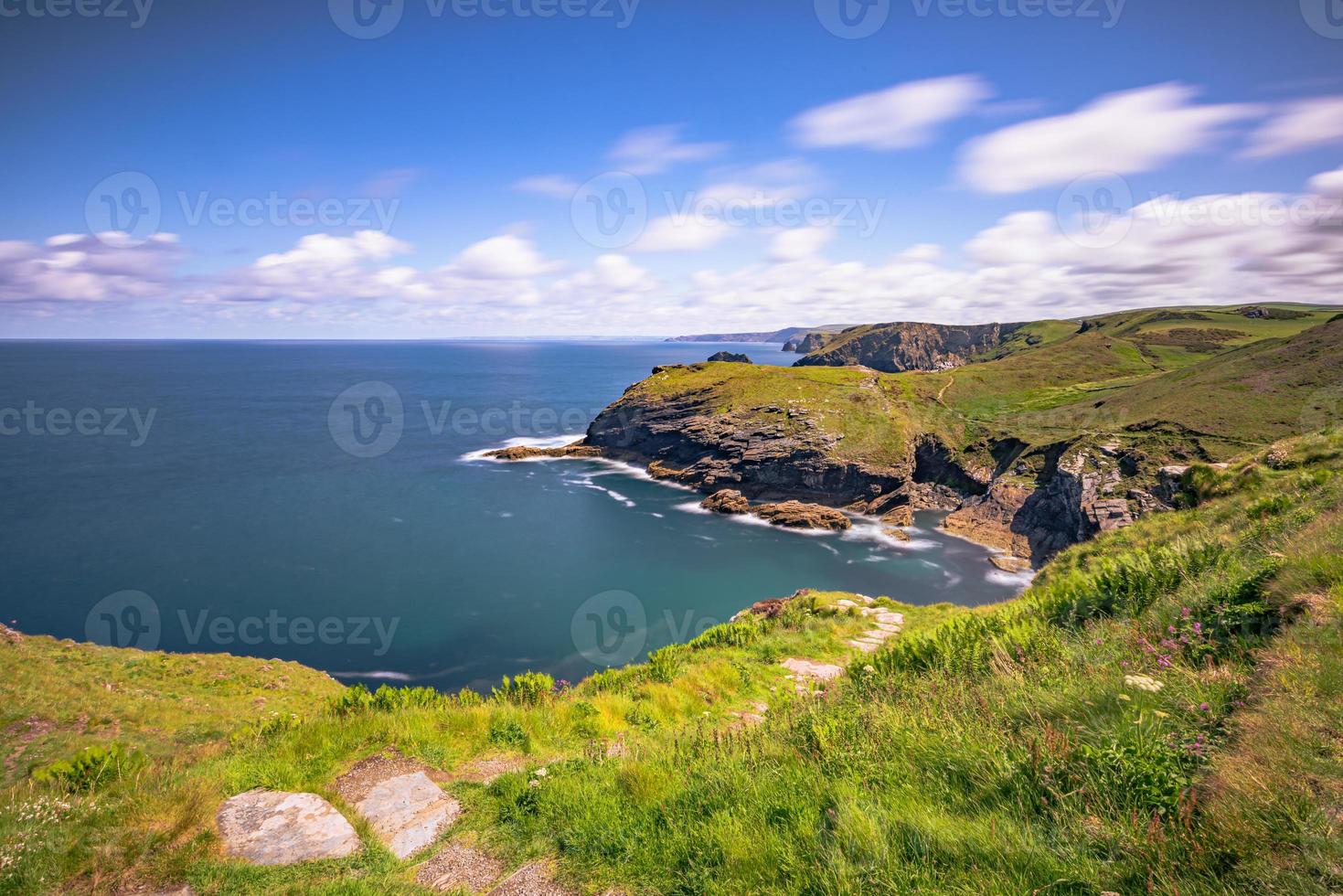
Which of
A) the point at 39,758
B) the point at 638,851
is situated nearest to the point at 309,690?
the point at 39,758

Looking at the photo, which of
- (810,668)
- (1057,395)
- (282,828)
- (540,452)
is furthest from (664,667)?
(1057,395)

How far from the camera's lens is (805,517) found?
205ft

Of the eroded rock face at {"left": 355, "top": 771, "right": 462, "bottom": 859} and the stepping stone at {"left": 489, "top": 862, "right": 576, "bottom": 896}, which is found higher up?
the stepping stone at {"left": 489, "top": 862, "right": 576, "bottom": 896}

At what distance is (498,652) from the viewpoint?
1389 inches

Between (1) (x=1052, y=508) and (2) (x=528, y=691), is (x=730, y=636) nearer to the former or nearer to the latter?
(2) (x=528, y=691)

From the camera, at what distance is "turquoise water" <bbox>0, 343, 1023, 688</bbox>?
119ft

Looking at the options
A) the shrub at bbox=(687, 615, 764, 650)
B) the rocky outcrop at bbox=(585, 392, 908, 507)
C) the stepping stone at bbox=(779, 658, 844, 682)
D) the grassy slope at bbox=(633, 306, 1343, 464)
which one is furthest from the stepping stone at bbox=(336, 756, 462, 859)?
the grassy slope at bbox=(633, 306, 1343, 464)

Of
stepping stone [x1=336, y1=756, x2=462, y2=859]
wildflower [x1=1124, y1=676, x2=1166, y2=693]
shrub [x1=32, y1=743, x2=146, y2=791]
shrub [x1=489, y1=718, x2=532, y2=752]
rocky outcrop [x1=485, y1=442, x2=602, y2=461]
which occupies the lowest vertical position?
rocky outcrop [x1=485, y1=442, x2=602, y2=461]

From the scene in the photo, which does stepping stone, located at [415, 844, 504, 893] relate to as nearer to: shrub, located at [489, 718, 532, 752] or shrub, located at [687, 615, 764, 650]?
shrub, located at [489, 718, 532, 752]

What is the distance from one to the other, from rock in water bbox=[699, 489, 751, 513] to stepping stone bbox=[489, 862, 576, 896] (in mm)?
62107

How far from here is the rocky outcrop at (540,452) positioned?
284 feet

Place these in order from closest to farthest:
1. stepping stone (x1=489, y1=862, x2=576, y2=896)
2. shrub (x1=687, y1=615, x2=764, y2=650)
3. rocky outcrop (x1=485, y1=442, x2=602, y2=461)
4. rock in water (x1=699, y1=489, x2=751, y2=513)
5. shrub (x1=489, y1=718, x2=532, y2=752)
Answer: stepping stone (x1=489, y1=862, x2=576, y2=896)
shrub (x1=489, y1=718, x2=532, y2=752)
shrub (x1=687, y1=615, x2=764, y2=650)
rock in water (x1=699, y1=489, x2=751, y2=513)
rocky outcrop (x1=485, y1=442, x2=602, y2=461)

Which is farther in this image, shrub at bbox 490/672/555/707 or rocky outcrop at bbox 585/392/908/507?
rocky outcrop at bbox 585/392/908/507

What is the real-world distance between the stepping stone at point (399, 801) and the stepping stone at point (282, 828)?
417 millimetres
